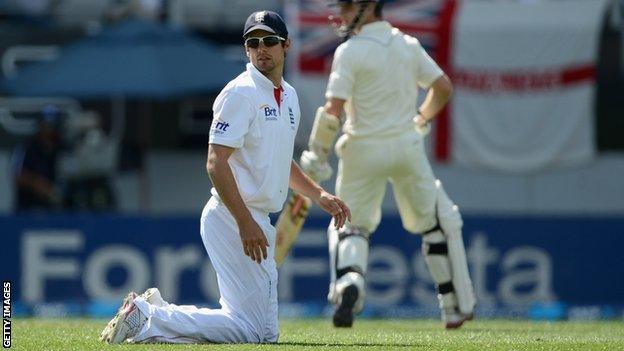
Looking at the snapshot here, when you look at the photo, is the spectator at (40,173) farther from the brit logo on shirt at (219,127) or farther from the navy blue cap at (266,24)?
the brit logo on shirt at (219,127)

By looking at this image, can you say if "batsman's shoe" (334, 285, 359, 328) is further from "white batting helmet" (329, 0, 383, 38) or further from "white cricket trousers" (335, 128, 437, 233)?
"white batting helmet" (329, 0, 383, 38)

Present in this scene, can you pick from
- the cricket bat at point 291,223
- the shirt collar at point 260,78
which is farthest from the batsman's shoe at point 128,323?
the cricket bat at point 291,223

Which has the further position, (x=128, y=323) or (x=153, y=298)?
(x=153, y=298)

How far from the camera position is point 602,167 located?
62.2 ft

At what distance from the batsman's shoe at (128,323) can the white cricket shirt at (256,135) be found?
722 millimetres

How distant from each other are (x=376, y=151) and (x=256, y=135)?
250cm

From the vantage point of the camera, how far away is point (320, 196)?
8.84 metres

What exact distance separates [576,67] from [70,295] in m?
6.52

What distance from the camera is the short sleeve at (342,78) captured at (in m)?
10.7

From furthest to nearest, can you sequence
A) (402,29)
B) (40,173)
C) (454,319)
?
1. (402,29)
2. (40,173)
3. (454,319)

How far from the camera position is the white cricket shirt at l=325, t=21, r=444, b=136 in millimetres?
10828

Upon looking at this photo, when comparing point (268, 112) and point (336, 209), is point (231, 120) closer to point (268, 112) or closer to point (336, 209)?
point (268, 112)

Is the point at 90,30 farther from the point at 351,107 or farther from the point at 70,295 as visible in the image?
the point at 351,107

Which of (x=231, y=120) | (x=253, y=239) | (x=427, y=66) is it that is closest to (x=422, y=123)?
(x=427, y=66)
